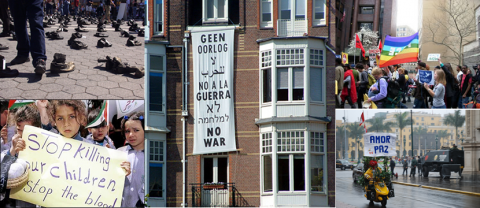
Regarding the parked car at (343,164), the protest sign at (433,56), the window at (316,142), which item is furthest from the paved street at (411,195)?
the protest sign at (433,56)

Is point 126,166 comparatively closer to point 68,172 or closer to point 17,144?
point 68,172

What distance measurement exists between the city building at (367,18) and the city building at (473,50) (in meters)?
2.84

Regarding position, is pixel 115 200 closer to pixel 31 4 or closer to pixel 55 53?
pixel 55 53

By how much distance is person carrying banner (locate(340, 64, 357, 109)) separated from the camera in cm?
1956

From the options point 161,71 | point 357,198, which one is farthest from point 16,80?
point 357,198

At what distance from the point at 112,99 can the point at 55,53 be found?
9.19 feet

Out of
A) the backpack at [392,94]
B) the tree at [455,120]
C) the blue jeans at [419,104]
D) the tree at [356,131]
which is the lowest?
the tree at [356,131]

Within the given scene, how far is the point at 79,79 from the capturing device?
20.2 metres

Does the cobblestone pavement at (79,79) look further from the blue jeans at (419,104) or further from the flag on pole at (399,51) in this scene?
the blue jeans at (419,104)

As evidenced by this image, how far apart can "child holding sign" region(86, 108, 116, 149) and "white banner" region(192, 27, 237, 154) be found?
3.07m

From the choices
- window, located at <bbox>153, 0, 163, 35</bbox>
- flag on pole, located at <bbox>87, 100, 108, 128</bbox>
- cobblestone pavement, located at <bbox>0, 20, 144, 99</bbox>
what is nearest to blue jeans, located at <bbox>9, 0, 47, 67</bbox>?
cobblestone pavement, located at <bbox>0, 20, 144, 99</bbox>

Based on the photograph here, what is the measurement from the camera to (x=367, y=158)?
778 inches

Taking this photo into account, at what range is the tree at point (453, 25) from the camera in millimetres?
20875

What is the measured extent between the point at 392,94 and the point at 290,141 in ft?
13.1
